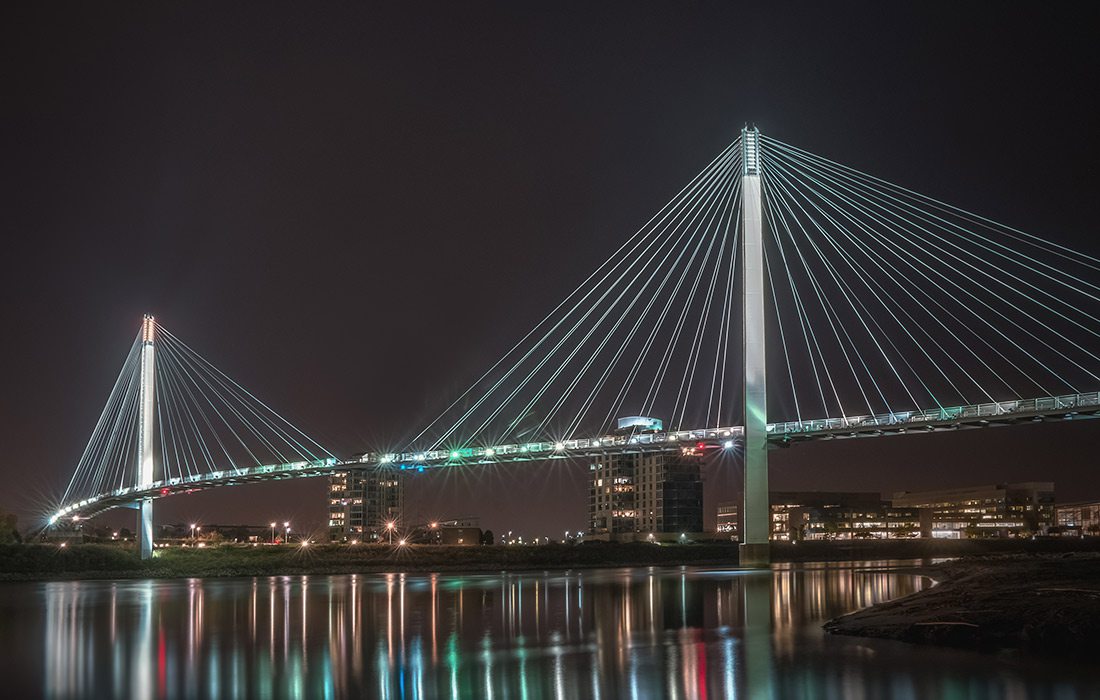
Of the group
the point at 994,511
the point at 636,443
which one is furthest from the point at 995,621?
the point at 994,511

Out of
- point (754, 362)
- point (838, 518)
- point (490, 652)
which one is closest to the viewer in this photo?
point (490, 652)

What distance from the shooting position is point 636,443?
58.3 meters

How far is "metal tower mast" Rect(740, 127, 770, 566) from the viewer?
43.2 m

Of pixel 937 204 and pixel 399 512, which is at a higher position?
pixel 937 204

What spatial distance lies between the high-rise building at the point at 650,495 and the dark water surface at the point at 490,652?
89366 millimetres

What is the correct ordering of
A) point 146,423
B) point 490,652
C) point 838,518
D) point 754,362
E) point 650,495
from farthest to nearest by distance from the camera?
point 838,518 < point 650,495 < point 146,423 < point 754,362 < point 490,652

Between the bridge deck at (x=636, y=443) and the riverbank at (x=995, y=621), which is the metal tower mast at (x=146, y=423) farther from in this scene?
the riverbank at (x=995, y=621)

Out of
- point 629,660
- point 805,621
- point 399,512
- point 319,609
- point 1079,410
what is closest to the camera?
point 629,660

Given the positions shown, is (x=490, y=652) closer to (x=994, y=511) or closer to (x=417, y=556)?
(x=417, y=556)

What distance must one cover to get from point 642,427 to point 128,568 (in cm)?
6745

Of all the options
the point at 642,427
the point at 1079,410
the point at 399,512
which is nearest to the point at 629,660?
the point at 1079,410

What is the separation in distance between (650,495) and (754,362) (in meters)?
78.9

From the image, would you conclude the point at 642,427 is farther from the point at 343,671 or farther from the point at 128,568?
the point at 343,671

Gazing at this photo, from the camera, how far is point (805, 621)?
20.8 m
